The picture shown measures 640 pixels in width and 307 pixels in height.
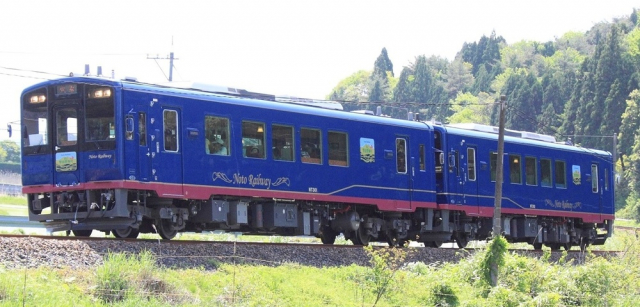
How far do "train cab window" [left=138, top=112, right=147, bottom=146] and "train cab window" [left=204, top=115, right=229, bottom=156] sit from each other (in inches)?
62.5

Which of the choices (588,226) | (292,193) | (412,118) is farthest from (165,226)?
(588,226)

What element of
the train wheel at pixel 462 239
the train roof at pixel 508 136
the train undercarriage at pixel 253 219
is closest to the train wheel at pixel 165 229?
the train undercarriage at pixel 253 219

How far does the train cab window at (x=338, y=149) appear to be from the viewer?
2284 cm

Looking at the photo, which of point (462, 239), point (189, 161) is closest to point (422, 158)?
point (462, 239)

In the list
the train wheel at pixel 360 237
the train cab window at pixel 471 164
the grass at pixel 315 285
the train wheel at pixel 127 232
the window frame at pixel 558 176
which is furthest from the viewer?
the window frame at pixel 558 176

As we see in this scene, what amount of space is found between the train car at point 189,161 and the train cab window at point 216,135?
0.02 m

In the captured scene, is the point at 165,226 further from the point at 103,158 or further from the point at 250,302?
the point at 250,302

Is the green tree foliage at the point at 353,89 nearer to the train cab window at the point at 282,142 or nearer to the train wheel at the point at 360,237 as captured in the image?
the train wheel at the point at 360,237

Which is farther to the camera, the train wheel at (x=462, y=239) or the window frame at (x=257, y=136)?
the train wheel at (x=462, y=239)

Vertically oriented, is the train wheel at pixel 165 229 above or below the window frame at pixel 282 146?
below

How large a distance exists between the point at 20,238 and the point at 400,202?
11338mm

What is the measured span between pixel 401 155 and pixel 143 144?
8.39m

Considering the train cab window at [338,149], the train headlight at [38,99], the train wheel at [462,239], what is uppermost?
the train headlight at [38,99]

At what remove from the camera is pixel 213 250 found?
59.4ft
